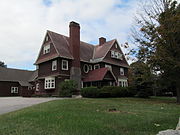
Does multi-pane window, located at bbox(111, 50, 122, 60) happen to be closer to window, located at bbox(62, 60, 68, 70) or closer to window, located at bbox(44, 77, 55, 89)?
window, located at bbox(62, 60, 68, 70)

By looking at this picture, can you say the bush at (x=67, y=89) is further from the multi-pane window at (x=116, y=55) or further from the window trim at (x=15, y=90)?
the window trim at (x=15, y=90)

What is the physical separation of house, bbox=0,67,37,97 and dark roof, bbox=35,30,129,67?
11.1 m

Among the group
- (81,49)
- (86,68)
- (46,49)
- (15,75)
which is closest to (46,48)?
(46,49)

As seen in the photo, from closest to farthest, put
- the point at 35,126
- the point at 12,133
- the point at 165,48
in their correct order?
the point at 12,133, the point at 35,126, the point at 165,48

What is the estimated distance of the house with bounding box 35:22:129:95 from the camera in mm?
26781

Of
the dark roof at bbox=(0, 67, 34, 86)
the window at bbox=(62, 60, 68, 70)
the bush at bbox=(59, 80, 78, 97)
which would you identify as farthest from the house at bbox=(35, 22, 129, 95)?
the dark roof at bbox=(0, 67, 34, 86)

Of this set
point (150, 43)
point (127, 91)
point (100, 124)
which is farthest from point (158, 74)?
point (100, 124)

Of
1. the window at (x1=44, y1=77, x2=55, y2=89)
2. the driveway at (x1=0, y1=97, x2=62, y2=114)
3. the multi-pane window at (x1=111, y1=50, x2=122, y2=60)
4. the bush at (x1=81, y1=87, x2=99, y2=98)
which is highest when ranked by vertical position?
the multi-pane window at (x1=111, y1=50, x2=122, y2=60)

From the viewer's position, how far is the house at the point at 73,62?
1054 inches

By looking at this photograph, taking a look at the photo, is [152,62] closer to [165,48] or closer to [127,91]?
[165,48]

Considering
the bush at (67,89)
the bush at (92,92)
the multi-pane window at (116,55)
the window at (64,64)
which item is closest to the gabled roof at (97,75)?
the window at (64,64)

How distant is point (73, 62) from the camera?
90.9 ft

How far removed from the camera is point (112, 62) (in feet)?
104

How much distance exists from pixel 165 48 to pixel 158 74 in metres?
3.19
